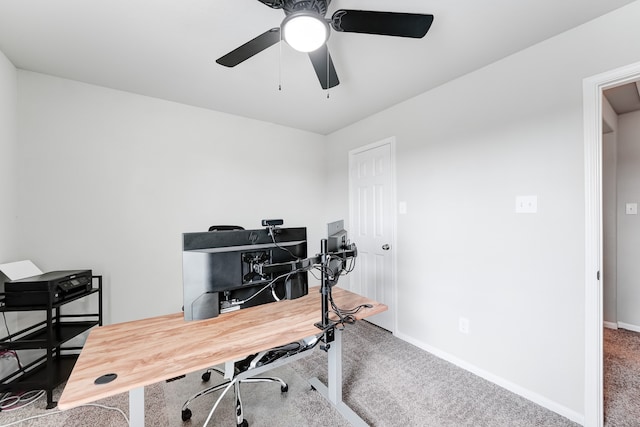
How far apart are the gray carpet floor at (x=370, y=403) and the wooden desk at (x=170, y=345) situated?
0.77m

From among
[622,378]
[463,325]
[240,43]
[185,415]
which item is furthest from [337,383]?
[240,43]

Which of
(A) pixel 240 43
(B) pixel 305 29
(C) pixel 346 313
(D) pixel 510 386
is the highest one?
(A) pixel 240 43

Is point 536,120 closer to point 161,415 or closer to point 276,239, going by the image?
point 276,239

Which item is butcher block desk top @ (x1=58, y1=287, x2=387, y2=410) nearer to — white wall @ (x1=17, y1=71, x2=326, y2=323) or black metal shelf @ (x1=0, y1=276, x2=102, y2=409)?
black metal shelf @ (x1=0, y1=276, x2=102, y2=409)

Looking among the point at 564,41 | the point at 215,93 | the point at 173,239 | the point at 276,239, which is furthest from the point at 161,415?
the point at 564,41

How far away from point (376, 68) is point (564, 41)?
122cm

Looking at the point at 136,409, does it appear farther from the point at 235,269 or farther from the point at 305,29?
the point at 305,29

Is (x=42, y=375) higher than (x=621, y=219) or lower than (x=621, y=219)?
lower

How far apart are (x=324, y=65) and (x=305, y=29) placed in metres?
0.44

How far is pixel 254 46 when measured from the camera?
1.52 meters

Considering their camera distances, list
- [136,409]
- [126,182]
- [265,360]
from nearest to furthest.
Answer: [136,409] < [265,360] < [126,182]

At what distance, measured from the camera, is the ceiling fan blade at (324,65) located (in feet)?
5.14

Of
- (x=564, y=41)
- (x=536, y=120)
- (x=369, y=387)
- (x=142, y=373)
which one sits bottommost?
(x=369, y=387)

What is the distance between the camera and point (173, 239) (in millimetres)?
2795
